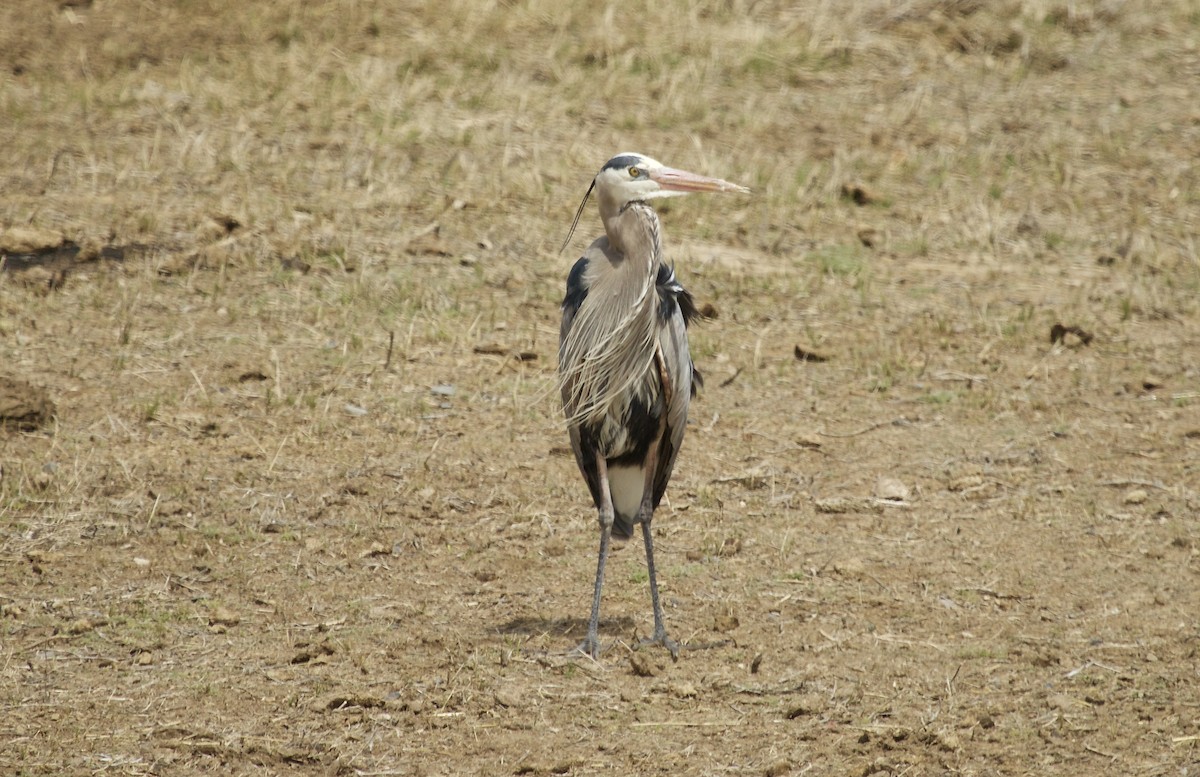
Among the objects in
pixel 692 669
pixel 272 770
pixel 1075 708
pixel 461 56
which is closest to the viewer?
pixel 272 770

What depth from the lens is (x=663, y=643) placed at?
5.54 meters

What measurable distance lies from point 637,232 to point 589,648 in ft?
5.14

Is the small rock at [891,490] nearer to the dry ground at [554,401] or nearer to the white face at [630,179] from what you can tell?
the dry ground at [554,401]

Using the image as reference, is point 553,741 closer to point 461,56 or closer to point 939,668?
point 939,668

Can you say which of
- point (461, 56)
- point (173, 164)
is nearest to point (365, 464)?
point (173, 164)

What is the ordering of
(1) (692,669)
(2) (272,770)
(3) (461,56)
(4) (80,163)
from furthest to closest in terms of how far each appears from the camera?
(3) (461,56) → (4) (80,163) → (1) (692,669) → (2) (272,770)


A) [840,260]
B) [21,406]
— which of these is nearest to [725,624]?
[21,406]

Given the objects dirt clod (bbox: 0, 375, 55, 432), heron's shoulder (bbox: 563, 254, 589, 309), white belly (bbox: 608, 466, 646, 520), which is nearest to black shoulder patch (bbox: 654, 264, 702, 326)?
heron's shoulder (bbox: 563, 254, 589, 309)

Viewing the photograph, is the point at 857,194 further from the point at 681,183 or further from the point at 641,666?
the point at 641,666

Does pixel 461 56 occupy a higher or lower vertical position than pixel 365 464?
higher

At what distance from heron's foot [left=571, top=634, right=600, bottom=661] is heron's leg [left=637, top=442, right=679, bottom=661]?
23 cm

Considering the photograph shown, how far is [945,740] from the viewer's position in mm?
4785

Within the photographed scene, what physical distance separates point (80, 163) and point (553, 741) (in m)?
6.61

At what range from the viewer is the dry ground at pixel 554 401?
5.05 metres
